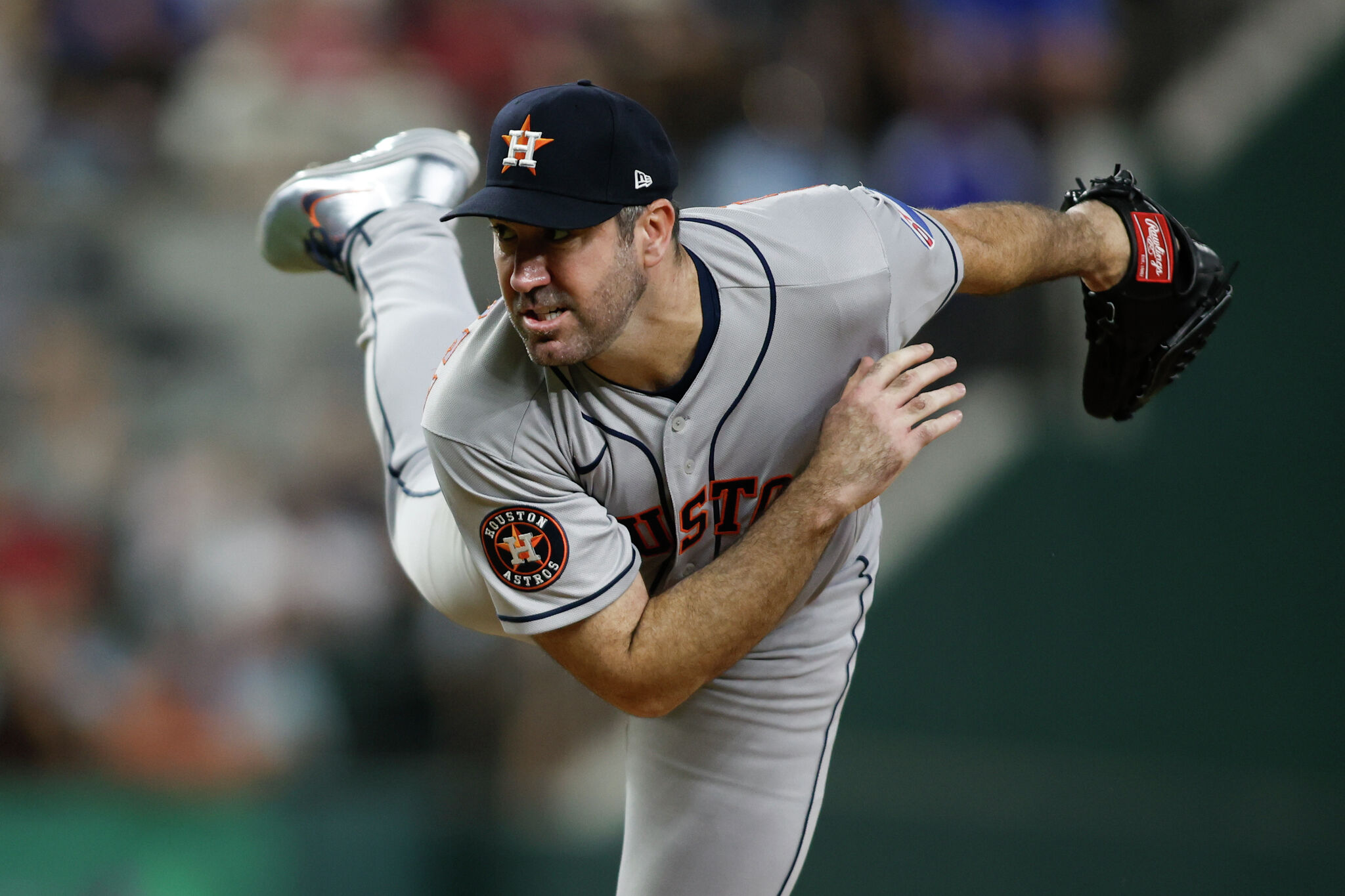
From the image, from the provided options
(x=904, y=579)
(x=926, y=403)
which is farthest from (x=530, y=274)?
(x=904, y=579)

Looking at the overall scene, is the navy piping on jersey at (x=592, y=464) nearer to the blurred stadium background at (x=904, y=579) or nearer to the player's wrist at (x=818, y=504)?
the player's wrist at (x=818, y=504)

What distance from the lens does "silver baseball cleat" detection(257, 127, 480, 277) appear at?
9.43 ft

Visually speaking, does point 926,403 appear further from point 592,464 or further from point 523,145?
point 523,145

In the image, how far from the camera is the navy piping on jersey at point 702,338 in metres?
2.07

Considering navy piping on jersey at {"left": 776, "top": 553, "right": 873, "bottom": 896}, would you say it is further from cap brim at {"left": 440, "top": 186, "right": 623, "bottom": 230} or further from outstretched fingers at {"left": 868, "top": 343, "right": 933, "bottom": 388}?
cap brim at {"left": 440, "top": 186, "right": 623, "bottom": 230}

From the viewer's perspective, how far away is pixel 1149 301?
2.52 m

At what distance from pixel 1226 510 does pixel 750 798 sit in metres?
2.73

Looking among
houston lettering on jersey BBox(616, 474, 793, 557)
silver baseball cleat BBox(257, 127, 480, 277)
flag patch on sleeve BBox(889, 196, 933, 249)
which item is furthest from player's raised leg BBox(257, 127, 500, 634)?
flag patch on sleeve BBox(889, 196, 933, 249)

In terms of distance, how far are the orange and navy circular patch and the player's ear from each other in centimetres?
39

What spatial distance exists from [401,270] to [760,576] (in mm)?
1122

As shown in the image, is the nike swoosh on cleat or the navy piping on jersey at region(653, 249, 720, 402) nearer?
the navy piping on jersey at region(653, 249, 720, 402)

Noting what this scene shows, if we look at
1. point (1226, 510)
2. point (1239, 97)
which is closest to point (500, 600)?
point (1226, 510)

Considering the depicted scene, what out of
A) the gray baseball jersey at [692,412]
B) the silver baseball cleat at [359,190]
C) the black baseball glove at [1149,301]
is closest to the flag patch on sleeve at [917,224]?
the gray baseball jersey at [692,412]

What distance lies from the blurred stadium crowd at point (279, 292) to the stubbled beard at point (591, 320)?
8.03ft
